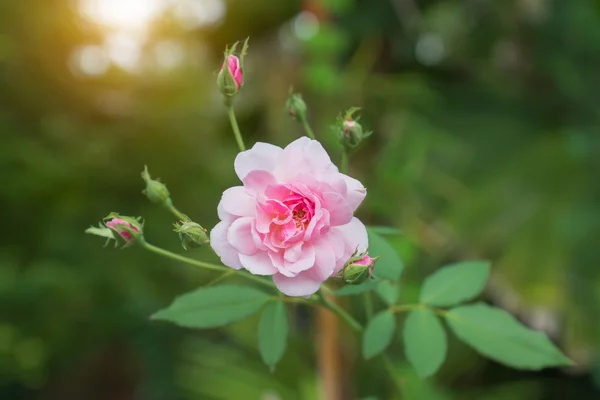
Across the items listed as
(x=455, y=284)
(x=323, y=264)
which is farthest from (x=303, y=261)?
(x=455, y=284)

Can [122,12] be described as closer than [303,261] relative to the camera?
No

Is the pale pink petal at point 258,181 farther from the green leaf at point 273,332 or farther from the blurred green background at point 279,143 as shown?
the blurred green background at point 279,143

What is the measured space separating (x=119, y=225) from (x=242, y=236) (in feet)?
0.17

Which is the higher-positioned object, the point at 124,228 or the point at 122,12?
the point at 122,12

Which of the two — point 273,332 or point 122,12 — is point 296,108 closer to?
point 273,332

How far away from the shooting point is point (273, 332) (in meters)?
0.23

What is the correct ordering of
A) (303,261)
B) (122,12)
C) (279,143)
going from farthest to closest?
(122,12) → (279,143) → (303,261)

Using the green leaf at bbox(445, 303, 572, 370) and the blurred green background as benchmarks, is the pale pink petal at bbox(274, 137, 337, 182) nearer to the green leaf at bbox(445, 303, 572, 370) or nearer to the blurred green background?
the green leaf at bbox(445, 303, 572, 370)

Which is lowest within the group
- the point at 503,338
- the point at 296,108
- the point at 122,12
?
the point at 503,338

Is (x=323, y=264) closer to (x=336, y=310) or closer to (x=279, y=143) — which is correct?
(x=336, y=310)

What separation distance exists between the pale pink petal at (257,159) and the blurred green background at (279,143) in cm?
53

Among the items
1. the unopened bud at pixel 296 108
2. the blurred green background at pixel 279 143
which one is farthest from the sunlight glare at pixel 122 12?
the unopened bud at pixel 296 108

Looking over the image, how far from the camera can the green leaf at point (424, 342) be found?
0.73 feet

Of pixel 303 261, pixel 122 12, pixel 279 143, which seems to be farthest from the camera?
pixel 122 12
